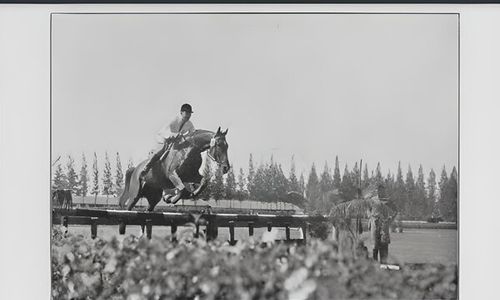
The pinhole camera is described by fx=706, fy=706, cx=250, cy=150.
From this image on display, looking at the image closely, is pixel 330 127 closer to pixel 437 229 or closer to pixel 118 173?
pixel 437 229

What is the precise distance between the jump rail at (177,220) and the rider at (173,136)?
0.14 meters

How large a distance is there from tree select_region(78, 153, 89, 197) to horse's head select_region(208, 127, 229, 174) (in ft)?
2.01

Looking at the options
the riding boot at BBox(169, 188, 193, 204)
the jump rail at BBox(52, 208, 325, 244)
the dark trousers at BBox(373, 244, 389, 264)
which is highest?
the riding boot at BBox(169, 188, 193, 204)

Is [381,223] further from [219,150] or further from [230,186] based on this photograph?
[219,150]

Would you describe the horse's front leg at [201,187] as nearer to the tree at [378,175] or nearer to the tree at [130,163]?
the tree at [130,163]

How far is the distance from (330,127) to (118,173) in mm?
1063

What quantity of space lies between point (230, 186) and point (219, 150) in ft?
0.61

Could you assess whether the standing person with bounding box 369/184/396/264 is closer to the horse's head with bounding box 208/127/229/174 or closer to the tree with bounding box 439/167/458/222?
the tree with bounding box 439/167/458/222

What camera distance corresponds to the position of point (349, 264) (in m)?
3.43

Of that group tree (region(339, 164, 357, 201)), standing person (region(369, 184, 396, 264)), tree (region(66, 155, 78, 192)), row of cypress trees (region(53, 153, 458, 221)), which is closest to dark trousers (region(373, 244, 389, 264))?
standing person (region(369, 184, 396, 264))

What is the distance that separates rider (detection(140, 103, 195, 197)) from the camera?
3.45m

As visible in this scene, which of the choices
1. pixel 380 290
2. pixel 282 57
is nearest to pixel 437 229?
pixel 380 290

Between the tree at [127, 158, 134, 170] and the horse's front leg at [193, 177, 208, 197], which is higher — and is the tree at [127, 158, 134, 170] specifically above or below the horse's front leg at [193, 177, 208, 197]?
above

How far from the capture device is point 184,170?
3.49 metres
